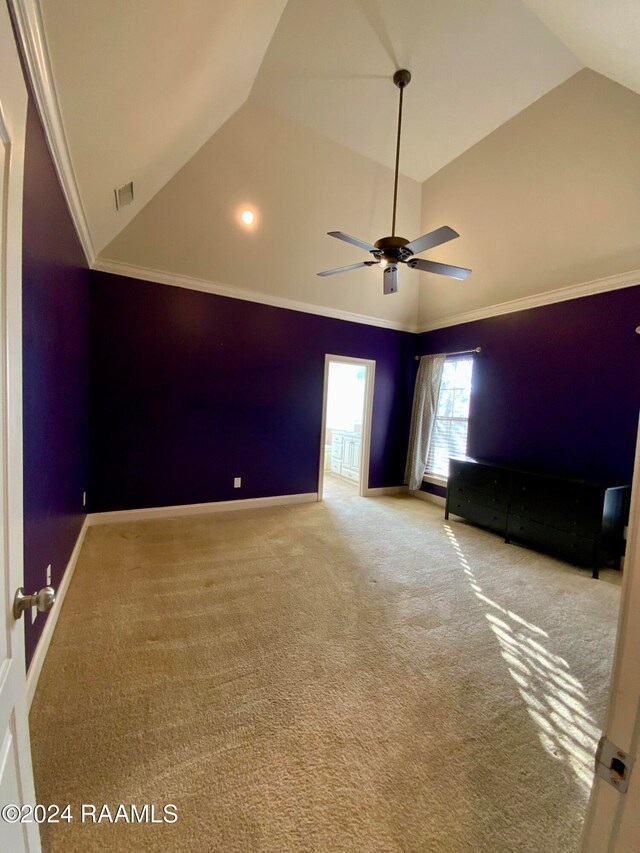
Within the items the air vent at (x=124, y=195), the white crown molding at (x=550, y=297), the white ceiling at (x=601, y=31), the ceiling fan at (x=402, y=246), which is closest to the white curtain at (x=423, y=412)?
the white crown molding at (x=550, y=297)

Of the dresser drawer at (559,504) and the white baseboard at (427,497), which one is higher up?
the dresser drawer at (559,504)

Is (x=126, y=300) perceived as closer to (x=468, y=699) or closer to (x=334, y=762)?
(x=334, y=762)

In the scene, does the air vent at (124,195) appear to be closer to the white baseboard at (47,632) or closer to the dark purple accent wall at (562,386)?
the white baseboard at (47,632)

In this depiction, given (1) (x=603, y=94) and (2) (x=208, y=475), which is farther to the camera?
(2) (x=208, y=475)

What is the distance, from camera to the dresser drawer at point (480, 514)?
368cm

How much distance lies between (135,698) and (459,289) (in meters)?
4.83

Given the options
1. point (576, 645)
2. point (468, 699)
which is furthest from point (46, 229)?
point (576, 645)

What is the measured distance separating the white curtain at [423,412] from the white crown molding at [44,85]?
14.1 ft

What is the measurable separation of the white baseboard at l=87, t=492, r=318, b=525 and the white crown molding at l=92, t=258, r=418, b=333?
2463mm

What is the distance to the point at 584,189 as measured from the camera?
2.77 m

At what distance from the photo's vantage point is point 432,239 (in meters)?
2.25

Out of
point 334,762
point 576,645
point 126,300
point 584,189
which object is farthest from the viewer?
point 126,300

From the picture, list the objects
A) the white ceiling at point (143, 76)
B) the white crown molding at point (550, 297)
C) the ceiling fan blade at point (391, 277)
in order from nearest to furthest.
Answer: the white ceiling at point (143, 76), the ceiling fan blade at point (391, 277), the white crown molding at point (550, 297)

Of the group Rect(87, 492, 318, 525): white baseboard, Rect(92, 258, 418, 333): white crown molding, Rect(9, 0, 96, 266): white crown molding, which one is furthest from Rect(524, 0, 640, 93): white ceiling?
Rect(87, 492, 318, 525): white baseboard
